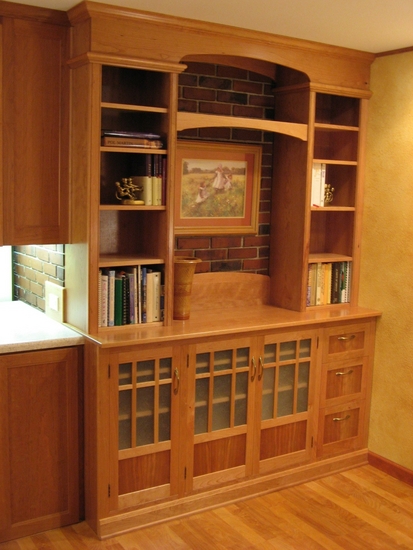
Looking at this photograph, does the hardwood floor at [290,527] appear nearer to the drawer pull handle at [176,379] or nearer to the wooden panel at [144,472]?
the wooden panel at [144,472]

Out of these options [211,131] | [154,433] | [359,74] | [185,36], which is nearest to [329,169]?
[359,74]

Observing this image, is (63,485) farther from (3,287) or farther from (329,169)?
(329,169)

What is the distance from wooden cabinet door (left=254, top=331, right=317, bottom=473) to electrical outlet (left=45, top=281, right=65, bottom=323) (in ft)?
3.40

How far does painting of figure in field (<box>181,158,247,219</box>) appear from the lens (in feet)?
11.9

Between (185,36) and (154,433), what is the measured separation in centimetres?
187

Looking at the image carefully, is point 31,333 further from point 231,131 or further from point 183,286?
point 231,131

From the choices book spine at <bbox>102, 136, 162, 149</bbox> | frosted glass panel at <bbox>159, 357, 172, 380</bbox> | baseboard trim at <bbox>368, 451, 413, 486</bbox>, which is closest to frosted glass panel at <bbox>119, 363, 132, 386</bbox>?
frosted glass panel at <bbox>159, 357, 172, 380</bbox>

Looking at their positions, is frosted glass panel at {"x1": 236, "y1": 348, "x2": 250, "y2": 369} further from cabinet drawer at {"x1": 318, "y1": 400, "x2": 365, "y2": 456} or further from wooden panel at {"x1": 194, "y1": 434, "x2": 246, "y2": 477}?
cabinet drawer at {"x1": 318, "y1": 400, "x2": 365, "y2": 456}

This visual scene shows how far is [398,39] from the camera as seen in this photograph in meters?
3.44

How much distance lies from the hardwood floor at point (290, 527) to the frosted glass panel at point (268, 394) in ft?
1.43

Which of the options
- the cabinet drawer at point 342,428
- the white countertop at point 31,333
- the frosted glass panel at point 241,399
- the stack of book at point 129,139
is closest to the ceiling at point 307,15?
the stack of book at point 129,139

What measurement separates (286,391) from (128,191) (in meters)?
1.36

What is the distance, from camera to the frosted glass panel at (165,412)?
10.6 feet

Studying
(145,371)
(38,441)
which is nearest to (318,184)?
(145,371)
